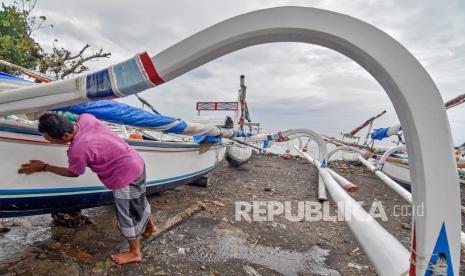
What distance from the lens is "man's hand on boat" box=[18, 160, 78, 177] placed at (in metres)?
2.44

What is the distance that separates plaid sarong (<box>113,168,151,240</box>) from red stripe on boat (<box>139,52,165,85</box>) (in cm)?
196

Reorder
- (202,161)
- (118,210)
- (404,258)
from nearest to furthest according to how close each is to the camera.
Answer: (404,258)
(118,210)
(202,161)

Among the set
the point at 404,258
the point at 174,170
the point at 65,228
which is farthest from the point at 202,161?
the point at 404,258

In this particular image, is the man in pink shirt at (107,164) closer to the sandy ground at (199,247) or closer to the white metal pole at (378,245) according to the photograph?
the sandy ground at (199,247)

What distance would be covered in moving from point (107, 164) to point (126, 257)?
97 centimetres

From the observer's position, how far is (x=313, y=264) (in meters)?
3.01

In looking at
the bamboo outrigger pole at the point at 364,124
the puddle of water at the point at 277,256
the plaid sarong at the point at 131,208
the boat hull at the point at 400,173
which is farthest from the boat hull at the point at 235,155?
the bamboo outrigger pole at the point at 364,124

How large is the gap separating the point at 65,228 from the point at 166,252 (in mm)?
1445

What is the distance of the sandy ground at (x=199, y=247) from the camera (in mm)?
2609

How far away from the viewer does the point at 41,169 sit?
8.32ft

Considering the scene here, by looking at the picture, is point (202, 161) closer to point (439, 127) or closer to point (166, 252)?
point (166, 252)

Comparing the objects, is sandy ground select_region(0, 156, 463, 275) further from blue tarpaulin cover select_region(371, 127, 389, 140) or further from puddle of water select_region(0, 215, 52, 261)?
blue tarpaulin cover select_region(371, 127, 389, 140)

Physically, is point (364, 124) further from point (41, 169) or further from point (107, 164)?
point (41, 169)

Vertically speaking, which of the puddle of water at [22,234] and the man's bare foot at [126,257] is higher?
the puddle of water at [22,234]
